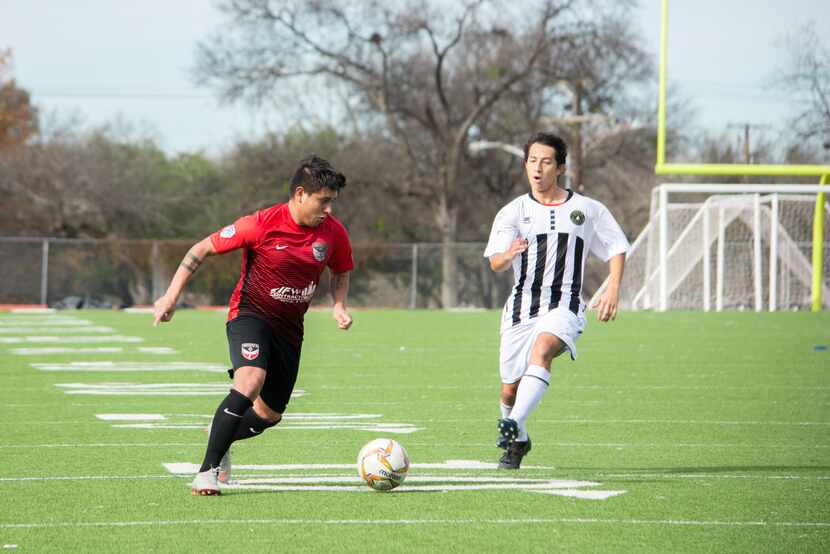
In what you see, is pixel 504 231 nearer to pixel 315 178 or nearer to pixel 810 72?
pixel 315 178

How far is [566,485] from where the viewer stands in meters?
7.36

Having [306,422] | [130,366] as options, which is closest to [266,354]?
[306,422]

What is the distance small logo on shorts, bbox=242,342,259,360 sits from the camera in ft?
23.4

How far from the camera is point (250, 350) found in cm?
713

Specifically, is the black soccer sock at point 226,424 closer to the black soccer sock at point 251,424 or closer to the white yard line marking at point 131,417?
the black soccer sock at point 251,424

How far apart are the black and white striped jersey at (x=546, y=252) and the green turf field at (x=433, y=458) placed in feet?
3.26

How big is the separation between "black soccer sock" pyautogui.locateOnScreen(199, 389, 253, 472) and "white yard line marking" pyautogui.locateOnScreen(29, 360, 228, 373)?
8.66 metres

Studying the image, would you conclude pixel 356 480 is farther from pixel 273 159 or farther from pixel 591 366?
pixel 273 159

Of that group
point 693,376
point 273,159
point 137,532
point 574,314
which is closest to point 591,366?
point 693,376

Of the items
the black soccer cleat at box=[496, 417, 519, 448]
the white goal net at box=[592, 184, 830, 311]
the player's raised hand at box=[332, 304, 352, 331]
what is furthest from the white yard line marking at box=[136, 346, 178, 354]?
the white goal net at box=[592, 184, 830, 311]

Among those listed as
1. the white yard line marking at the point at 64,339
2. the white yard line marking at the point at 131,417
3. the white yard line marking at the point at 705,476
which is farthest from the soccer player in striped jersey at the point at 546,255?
the white yard line marking at the point at 64,339

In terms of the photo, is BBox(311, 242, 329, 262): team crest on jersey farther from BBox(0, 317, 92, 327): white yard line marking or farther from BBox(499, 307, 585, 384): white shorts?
BBox(0, 317, 92, 327): white yard line marking

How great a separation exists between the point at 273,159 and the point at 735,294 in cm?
2104

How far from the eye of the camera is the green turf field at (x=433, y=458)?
5.97 metres
